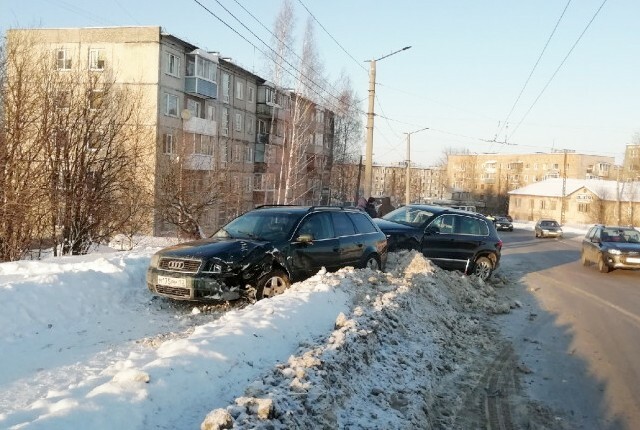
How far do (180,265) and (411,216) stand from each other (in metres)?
8.34

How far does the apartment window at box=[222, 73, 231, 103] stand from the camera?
137ft

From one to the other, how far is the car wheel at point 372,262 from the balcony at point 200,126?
2650 cm

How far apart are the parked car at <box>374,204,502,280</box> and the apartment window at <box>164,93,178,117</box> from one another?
2477 centimetres

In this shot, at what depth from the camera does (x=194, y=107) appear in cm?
3738

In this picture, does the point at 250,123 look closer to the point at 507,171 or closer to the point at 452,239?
the point at 452,239

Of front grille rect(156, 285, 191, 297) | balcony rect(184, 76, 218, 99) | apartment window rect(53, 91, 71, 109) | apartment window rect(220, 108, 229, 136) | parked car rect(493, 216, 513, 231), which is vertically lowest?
parked car rect(493, 216, 513, 231)

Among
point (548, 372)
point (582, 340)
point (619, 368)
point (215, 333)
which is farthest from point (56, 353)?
point (582, 340)

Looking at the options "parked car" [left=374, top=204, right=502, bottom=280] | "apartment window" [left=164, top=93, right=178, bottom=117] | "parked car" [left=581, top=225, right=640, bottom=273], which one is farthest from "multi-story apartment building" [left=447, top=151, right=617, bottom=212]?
"parked car" [left=374, top=204, right=502, bottom=280]

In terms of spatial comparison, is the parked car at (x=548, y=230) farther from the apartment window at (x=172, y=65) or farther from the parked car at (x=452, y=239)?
the apartment window at (x=172, y=65)

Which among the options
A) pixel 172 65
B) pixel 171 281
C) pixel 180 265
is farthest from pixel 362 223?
pixel 172 65

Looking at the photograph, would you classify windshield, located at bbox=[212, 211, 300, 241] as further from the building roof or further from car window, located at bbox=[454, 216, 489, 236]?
the building roof

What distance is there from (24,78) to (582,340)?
12.2 metres

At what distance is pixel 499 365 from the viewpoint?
6.79 m

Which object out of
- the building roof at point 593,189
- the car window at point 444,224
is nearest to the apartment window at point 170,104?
the car window at point 444,224
